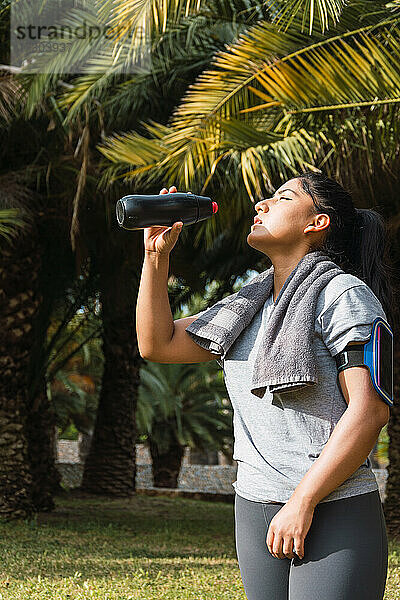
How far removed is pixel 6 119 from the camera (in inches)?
321

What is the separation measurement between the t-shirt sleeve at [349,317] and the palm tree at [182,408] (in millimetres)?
18959

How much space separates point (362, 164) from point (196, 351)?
17.8 feet

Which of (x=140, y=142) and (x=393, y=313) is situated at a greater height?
(x=140, y=142)

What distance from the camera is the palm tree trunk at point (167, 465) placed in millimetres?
19750

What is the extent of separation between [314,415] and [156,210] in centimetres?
67

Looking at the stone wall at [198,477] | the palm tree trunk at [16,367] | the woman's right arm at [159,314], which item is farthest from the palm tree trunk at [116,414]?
the woman's right arm at [159,314]

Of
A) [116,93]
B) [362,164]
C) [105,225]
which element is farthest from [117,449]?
[362,164]

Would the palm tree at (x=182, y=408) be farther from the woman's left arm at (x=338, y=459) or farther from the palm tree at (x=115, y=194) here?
the woman's left arm at (x=338, y=459)

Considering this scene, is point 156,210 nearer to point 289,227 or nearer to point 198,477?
point 289,227

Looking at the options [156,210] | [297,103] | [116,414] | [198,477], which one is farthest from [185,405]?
[156,210]

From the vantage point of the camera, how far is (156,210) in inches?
82.7

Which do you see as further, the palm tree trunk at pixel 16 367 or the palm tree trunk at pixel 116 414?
the palm tree trunk at pixel 116 414

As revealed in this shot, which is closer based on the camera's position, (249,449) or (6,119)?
(249,449)

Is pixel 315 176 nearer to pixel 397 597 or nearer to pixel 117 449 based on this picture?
pixel 397 597
